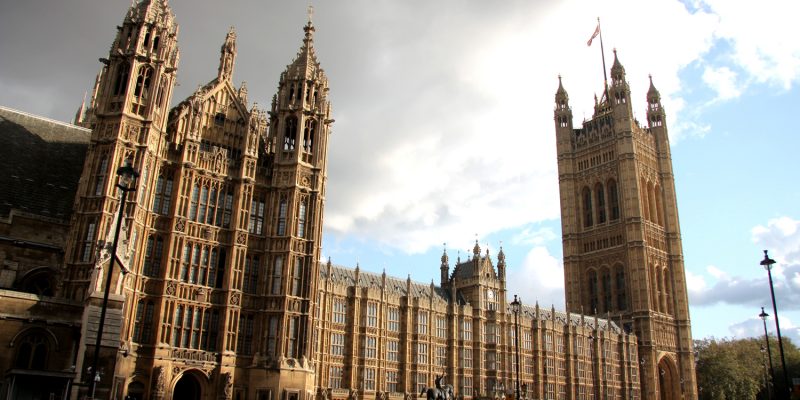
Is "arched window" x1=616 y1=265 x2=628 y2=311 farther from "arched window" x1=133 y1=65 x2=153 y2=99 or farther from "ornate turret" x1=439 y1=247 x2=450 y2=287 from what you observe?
"arched window" x1=133 y1=65 x2=153 y2=99

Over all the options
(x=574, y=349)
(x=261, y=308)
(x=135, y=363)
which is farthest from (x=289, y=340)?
(x=574, y=349)

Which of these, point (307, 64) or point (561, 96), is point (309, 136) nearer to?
point (307, 64)

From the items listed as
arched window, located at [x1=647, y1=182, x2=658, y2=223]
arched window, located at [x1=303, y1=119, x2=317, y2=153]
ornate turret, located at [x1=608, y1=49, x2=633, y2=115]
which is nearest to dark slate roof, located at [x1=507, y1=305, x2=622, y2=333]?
arched window, located at [x1=647, y1=182, x2=658, y2=223]

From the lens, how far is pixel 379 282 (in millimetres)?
74938

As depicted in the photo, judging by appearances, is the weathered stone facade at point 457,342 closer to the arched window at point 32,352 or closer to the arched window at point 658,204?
the arched window at point 658,204

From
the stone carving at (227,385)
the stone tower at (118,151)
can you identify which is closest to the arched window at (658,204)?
the stone carving at (227,385)

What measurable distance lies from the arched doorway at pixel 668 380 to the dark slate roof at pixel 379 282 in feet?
158

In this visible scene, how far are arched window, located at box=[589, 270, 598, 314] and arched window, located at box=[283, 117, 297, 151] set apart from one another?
3488 inches

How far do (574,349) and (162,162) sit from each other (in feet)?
233

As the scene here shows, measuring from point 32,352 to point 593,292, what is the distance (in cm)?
10407

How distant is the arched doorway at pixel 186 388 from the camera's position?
121ft

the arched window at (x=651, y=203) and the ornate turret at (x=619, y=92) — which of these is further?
the ornate turret at (x=619, y=92)

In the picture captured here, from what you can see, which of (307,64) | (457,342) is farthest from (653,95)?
(307,64)

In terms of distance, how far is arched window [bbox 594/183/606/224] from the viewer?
122m
